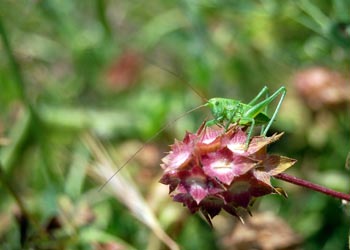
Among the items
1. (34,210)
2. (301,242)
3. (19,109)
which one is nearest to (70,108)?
(19,109)

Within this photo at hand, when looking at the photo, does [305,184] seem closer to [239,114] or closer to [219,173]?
[219,173]

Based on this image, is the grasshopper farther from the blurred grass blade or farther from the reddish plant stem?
the blurred grass blade

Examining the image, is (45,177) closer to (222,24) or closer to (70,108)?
(70,108)

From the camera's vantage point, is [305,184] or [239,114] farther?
[239,114]

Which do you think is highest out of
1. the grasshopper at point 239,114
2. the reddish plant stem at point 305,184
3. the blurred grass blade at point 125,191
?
the grasshopper at point 239,114

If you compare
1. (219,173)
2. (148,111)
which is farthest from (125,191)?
(219,173)

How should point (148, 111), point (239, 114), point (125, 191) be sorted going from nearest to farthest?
1. point (239, 114)
2. point (125, 191)
3. point (148, 111)

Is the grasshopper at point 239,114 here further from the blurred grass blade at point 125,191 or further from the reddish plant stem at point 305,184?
the blurred grass blade at point 125,191

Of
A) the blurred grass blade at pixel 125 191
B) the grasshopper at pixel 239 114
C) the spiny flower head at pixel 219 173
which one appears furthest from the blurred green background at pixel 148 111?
the spiny flower head at pixel 219 173
